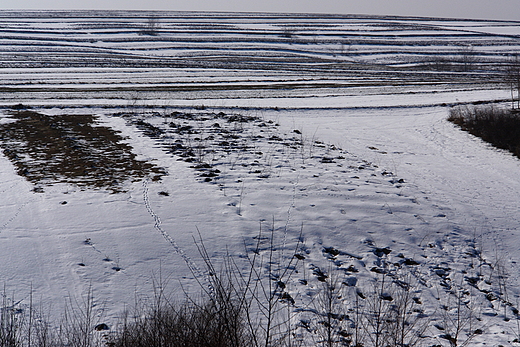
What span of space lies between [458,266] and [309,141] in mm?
9021

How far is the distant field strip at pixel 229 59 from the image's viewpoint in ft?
101

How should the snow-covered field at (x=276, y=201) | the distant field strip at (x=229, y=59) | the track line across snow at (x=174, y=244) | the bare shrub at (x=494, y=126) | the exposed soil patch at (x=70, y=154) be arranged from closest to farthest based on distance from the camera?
1. the snow-covered field at (x=276, y=201)
2. the track line across snow at (x=174, y=244)
3. the exposed soil patch at (x=70, y=154)
4. the bare shrub at (x=494, y=126)
5. the distant field strip at (x=229, y=59)

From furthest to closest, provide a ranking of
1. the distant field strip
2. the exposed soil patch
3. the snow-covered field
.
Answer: the distant field strip
the exposed soil patch
the snow-covered field

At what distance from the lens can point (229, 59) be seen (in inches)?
2288

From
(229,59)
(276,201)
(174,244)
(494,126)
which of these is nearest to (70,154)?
(174,244)

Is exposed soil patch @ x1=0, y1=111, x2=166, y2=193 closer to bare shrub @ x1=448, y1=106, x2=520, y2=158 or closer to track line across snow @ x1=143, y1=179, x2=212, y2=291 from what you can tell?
track line across snow @ x1=143, y1=179, x2=212, y2=291

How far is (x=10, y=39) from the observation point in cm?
6975

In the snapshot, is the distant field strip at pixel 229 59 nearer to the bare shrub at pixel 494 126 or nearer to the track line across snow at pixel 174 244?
the bare shrub at pixel 494 126

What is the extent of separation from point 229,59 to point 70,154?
47066 millimetres

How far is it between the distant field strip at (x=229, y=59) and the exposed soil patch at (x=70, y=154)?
637 centimetres

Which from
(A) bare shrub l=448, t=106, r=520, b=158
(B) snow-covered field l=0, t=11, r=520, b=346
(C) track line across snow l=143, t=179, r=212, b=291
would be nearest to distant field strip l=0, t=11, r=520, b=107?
(B) snow-covered field l=0, t=11, r=520, b=346

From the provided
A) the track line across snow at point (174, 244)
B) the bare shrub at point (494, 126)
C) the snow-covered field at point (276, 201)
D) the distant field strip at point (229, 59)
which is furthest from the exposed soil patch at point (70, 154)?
the bare shrub at point (494, 126)

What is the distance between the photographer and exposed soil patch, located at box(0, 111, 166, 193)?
11.5 meters

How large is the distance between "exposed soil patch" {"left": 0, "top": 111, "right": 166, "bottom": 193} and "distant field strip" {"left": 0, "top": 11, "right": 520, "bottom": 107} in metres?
6.37
